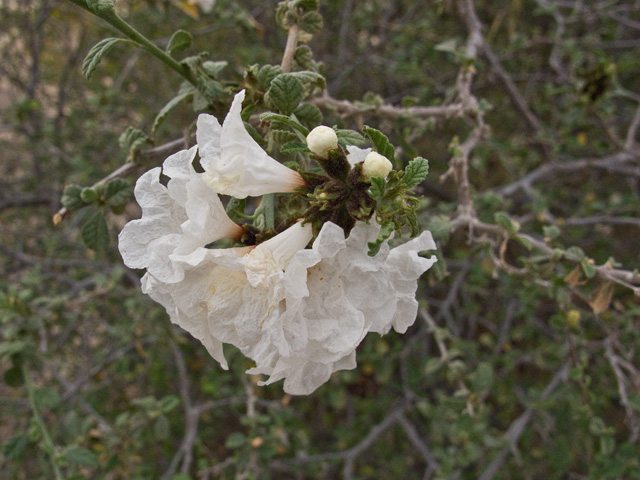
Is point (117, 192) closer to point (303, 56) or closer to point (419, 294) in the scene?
point (303, 56)

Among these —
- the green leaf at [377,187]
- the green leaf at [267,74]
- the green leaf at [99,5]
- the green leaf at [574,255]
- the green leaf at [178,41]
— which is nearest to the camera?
the green leaf at [377,187]

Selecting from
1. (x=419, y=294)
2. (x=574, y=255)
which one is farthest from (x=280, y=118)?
(x=419, y=294)

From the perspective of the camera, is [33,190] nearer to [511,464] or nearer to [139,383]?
[139,383]

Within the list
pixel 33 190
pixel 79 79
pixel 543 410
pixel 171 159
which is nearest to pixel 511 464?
pixel 543 410

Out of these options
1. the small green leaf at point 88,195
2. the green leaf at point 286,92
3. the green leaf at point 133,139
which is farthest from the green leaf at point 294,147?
the small green leaf at point 88,195

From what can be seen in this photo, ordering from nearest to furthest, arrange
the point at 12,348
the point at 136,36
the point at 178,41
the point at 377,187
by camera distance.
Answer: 1. the point at 377,187
2. the point at 136,36
3. the point at 178,41
4. the point at 12,348

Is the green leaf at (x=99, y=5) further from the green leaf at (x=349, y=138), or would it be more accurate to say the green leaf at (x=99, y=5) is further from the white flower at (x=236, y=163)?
the green leaf at (x=349, y=138)
